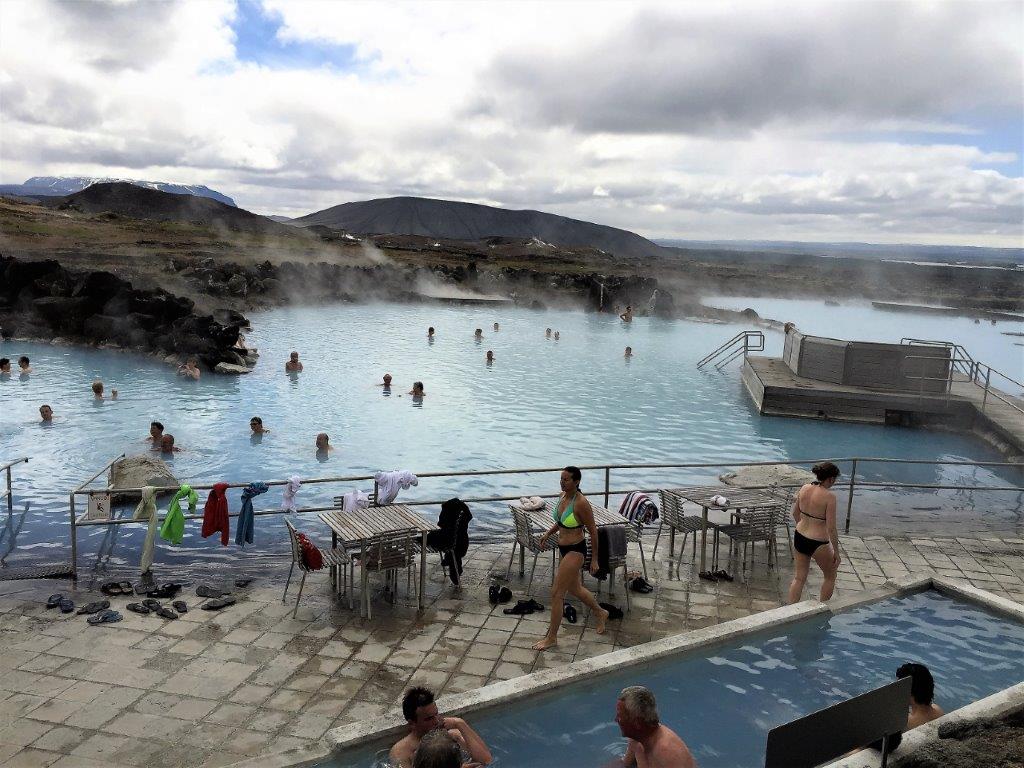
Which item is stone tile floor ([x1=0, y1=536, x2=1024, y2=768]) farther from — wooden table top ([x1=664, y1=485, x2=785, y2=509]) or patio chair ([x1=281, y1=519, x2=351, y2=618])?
wooden table top ([x1=664, y1=485, x2=785, y2=509])

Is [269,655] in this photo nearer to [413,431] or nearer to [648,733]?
[648,733]

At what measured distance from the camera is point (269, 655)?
596cm

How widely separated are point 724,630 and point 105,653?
493 cm

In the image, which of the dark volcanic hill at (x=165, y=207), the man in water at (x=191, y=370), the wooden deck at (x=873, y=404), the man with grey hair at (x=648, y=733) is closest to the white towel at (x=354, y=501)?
the man with grey hair at (x=648, y=733)

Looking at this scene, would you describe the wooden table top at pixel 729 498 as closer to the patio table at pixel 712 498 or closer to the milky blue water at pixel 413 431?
the patio table at pixel 712 498

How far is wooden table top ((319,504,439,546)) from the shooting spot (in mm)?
6598

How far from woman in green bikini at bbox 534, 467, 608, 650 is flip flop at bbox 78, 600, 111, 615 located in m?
3.84

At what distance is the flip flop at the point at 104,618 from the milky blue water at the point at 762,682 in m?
2.98

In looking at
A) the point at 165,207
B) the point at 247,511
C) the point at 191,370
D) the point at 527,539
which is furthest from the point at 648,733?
the point at 165,207

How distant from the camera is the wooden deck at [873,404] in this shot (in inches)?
711

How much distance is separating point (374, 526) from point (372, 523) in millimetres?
108

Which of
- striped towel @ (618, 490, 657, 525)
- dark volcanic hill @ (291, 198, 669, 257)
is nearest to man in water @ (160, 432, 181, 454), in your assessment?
striped towel @ (618, 490, 657, 525)

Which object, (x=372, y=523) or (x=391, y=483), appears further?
(x=391, y=483)

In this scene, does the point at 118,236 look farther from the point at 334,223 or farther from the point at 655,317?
the point at 334,223
